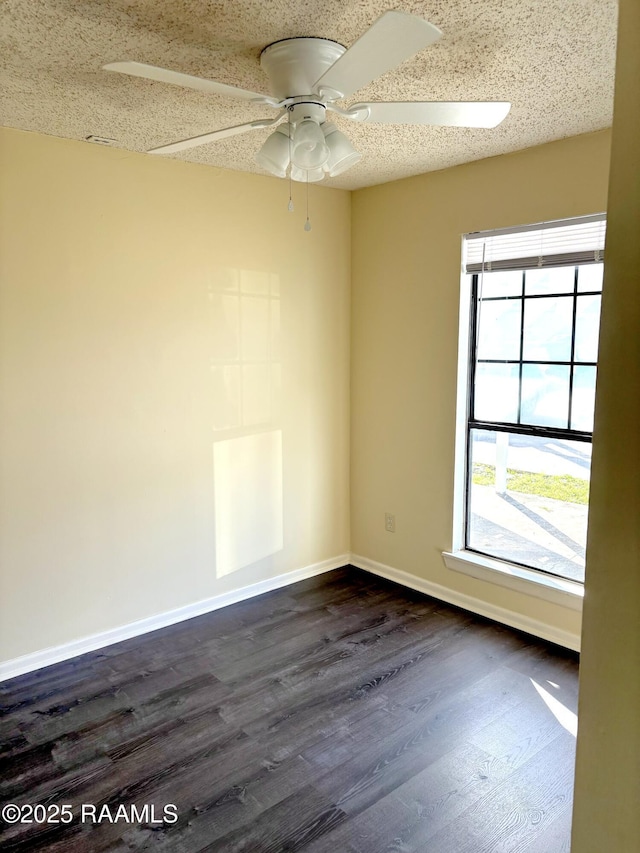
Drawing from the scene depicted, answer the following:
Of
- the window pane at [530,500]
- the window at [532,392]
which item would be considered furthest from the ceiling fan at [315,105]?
the window pane at [530,500]

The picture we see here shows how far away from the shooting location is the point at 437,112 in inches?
71.6

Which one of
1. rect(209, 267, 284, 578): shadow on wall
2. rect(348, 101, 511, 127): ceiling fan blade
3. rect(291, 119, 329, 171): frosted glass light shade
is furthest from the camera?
rect(209, 267, 284, 578): shadow on wall

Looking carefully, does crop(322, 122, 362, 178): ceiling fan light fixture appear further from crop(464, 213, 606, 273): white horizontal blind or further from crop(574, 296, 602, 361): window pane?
crop(574, 296, 602, 361): window pane

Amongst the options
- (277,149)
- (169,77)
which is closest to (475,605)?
(277,149)

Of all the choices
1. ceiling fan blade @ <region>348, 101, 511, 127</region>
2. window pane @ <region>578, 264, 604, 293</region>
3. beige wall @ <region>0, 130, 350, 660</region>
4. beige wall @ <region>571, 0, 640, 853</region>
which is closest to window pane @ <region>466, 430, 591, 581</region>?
window pane @ <region>578, 264, 604, 293</region>

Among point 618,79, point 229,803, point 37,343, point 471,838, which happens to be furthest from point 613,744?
point 37,343

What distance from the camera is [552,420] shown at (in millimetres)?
3033

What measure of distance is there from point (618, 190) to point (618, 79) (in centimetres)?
14

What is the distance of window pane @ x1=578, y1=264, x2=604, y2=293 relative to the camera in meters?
2.82

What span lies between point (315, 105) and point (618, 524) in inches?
65.3

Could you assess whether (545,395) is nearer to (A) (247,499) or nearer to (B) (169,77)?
(A) (247,499)

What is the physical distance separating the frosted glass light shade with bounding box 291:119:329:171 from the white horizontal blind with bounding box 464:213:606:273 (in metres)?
1.39

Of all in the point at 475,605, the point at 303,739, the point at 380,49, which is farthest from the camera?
the point at 475,605

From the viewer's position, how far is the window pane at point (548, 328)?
2.95 m
